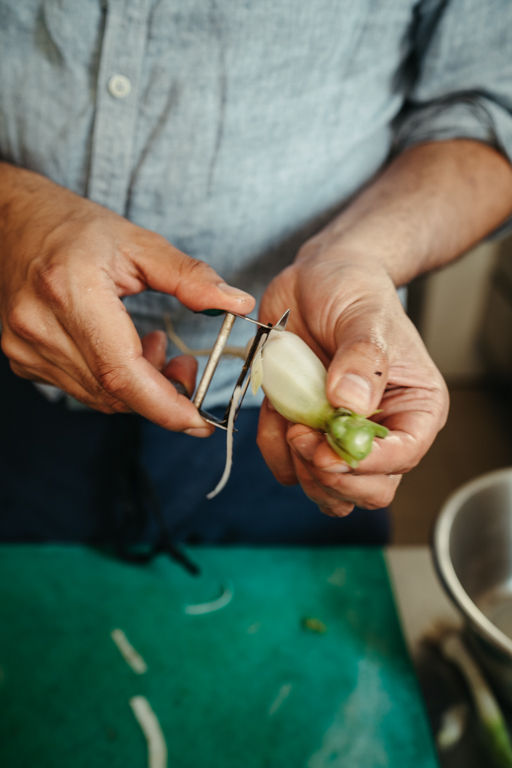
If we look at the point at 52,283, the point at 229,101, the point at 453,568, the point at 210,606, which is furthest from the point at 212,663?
the point at 229,101

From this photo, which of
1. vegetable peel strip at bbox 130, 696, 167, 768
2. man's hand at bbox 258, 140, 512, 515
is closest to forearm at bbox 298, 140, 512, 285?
man's hand at bbox 258, 140, 512, 515

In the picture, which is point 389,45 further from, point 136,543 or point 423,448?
point 136,543

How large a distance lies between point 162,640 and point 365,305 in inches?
22.3

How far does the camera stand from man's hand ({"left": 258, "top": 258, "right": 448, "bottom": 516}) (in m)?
0.44

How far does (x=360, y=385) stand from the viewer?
17.0 inches

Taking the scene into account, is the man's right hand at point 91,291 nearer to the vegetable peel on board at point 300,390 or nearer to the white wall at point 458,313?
the vegetable peel on board at point 300,390

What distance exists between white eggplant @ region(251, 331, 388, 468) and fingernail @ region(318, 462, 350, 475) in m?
0.01

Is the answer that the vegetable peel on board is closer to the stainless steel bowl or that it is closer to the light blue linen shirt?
the light blue linen shirt

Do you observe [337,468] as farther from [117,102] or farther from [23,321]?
[117,102]

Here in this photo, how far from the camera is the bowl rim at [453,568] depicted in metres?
0.60

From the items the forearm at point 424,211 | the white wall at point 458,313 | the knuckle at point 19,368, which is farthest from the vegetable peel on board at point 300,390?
the white wall at point 458,313

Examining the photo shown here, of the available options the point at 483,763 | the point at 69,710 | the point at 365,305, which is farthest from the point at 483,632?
the point at 69,710

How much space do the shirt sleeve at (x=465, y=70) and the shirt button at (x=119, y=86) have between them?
0.39m

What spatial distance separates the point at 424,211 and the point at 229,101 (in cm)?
26
